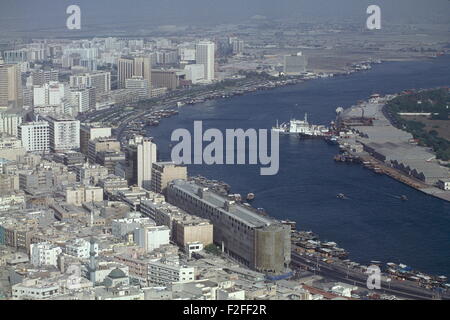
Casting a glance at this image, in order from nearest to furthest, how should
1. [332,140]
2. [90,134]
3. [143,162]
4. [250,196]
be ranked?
[250,196], [143,162], [90,134], [332,140]

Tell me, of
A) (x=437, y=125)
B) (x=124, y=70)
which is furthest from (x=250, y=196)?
(x=124, y=70)

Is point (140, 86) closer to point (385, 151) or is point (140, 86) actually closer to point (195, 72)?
point (195, 72)

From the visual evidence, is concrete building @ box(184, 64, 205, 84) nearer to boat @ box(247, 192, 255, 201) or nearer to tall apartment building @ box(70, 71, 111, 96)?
tall apartment building @ box(70, 71, 111, 96)

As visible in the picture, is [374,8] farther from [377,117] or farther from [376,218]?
[376,218]

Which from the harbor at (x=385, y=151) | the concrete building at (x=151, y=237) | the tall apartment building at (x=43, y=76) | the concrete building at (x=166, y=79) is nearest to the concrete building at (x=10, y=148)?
the harbor at (x=385, y=151)

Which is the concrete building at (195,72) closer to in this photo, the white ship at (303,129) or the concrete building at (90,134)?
the white ship at (303,129)

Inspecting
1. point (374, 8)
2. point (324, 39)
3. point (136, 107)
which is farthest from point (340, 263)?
point (324, 39)
